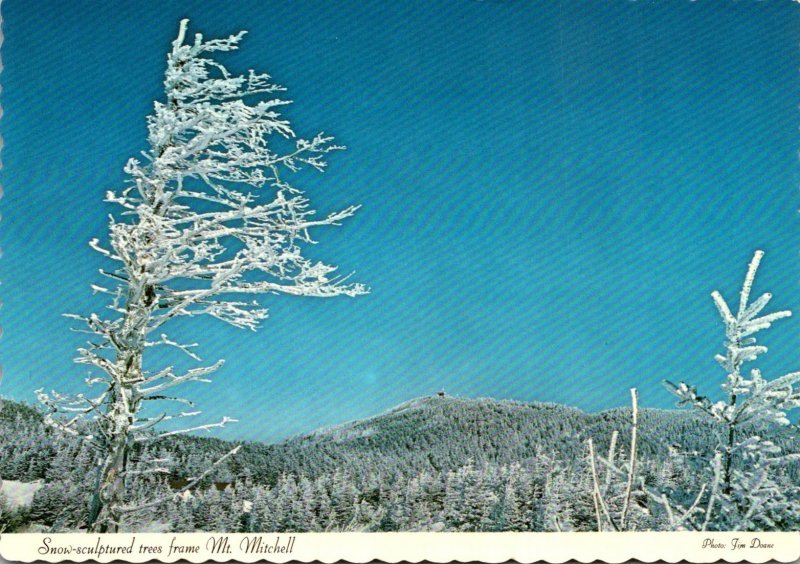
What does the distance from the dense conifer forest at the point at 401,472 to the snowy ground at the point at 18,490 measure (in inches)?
1.7

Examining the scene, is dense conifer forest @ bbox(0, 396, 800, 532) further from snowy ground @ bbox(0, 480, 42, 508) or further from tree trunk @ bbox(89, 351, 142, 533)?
tree trunk @ bbox(89, 351, 142, 533)

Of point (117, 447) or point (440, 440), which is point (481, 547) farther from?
point (117, 447)

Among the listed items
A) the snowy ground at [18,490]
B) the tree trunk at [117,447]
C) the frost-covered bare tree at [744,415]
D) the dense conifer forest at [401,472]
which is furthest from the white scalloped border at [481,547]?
the snowy ground at [18,490]

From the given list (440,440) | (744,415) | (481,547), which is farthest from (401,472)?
(744,415)

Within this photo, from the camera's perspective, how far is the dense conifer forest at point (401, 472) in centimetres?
577

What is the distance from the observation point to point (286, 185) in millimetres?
6113

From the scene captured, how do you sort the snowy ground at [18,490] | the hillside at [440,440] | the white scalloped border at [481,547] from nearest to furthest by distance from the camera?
the snowy ground at [18,490] → the white scalloped border at [481,547] → the hillside at [440,440]

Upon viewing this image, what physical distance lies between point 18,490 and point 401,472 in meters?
3.43

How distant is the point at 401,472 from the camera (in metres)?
6.46

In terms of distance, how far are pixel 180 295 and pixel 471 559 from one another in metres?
3.49

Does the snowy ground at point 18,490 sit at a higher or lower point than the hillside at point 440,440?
lower

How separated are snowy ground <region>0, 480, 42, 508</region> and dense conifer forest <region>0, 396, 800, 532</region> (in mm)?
43

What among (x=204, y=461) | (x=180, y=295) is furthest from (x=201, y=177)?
(x=204, y=461)

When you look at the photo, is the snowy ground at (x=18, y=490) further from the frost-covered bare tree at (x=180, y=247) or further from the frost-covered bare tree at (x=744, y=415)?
the frost-covered bare tree at (x=744, y=415)
